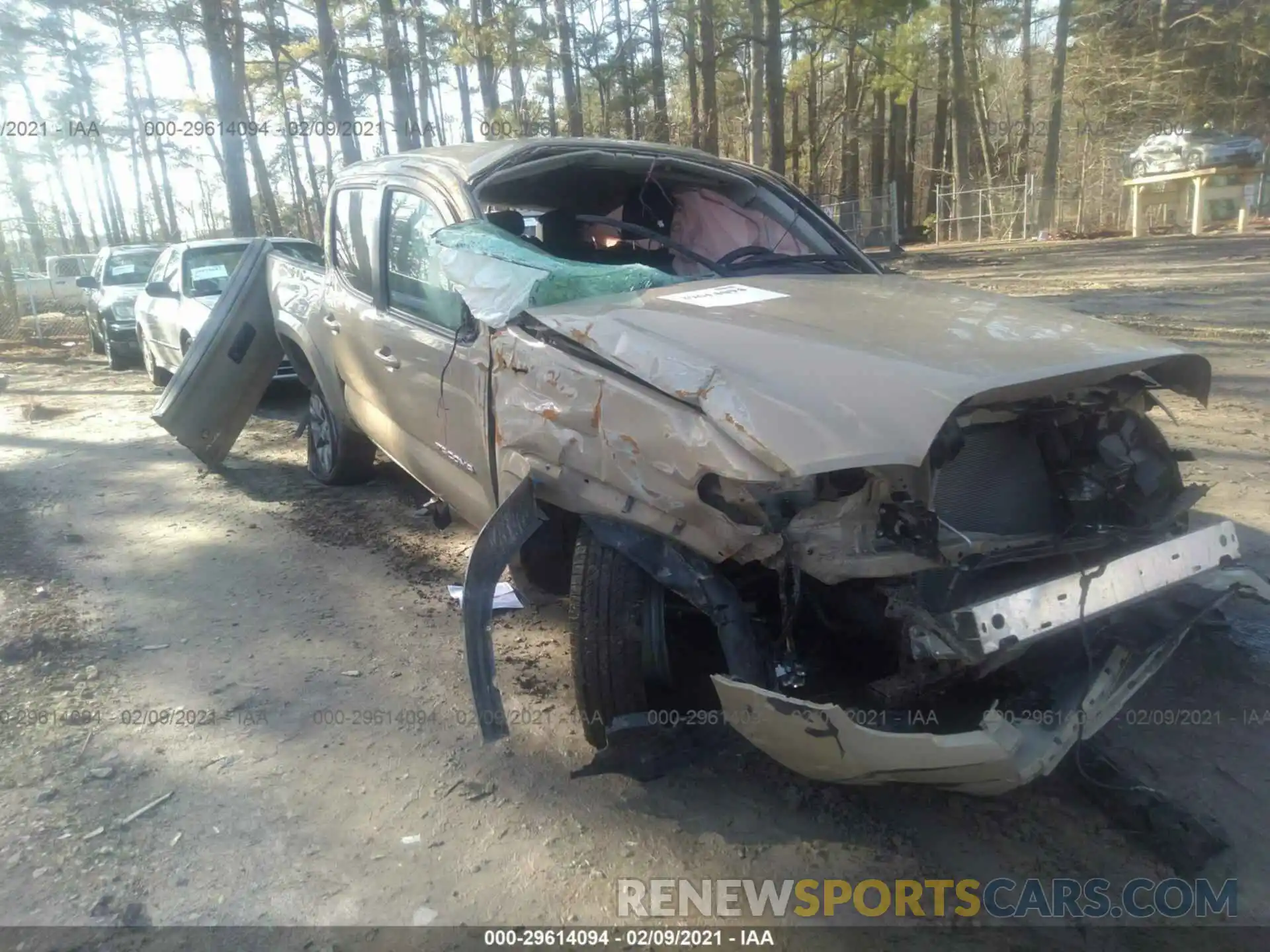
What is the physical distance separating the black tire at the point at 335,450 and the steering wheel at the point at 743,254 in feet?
8.30

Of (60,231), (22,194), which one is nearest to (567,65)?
(22,194)

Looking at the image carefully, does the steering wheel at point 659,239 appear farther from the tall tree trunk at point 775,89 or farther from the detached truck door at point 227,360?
the tall tree trunk at point 775,89

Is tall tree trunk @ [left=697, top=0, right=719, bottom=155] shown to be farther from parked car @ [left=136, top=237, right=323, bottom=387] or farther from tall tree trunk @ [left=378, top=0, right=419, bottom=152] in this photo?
parked car @ [left=136, top=237, right=323, bottom=387]

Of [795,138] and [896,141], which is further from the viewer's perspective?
[896,141]

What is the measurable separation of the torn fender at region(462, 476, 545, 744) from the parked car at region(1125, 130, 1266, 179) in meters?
23.7

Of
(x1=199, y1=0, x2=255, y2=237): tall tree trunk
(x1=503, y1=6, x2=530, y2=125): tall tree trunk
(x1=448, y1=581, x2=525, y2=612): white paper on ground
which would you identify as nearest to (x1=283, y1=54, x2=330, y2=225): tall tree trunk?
(x1=503, y1=6, x2=530, y2=125): tall tree trunk

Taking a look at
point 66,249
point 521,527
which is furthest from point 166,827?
point 66,249

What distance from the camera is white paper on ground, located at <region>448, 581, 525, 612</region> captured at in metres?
4.23

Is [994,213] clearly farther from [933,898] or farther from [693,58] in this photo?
[933,898]

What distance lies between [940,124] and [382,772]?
114 ft

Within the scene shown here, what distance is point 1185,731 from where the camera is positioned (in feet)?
9.80

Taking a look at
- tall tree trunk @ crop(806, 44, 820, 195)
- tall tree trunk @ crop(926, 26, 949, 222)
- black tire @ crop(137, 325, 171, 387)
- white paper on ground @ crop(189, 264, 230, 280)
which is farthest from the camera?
tall tree trunk @ crop(806, 44, 820, 195)

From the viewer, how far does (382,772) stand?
300cm

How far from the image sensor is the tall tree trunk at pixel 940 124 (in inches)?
1146
